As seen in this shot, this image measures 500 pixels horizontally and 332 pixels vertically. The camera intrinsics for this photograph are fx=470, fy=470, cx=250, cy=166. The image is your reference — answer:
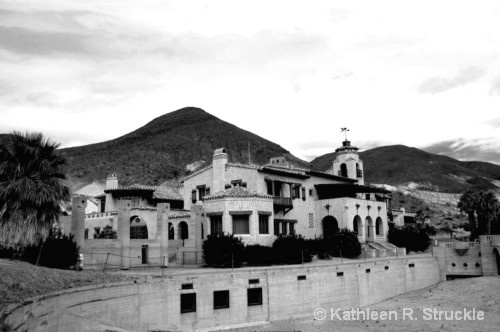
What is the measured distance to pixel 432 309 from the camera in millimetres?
37250

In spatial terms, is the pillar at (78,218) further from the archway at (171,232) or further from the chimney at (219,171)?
the chimney at (219,171)

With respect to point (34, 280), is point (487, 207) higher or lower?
higher

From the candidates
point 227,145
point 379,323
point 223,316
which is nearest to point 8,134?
point 223,316

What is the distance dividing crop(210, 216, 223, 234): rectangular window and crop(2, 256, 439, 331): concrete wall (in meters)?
10.8

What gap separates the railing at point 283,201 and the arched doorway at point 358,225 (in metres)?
10.0

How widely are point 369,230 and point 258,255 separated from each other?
21.8 metres

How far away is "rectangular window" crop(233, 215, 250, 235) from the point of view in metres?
43.6

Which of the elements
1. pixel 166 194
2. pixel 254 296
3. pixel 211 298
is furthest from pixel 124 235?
pixel 166 194

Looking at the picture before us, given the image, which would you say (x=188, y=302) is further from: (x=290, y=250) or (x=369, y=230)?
(x=369, y=230)

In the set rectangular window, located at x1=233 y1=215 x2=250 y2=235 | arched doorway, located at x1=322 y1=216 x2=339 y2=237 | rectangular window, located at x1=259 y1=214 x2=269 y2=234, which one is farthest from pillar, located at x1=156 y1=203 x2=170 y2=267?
arched doorway, located at x1=322 y1=216 x2=339 y2=237

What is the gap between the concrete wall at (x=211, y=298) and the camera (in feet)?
66.1

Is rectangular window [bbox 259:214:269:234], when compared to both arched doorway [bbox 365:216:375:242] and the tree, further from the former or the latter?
the tree

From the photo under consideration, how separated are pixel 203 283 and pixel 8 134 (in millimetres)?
14629

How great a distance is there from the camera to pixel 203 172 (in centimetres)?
5306
